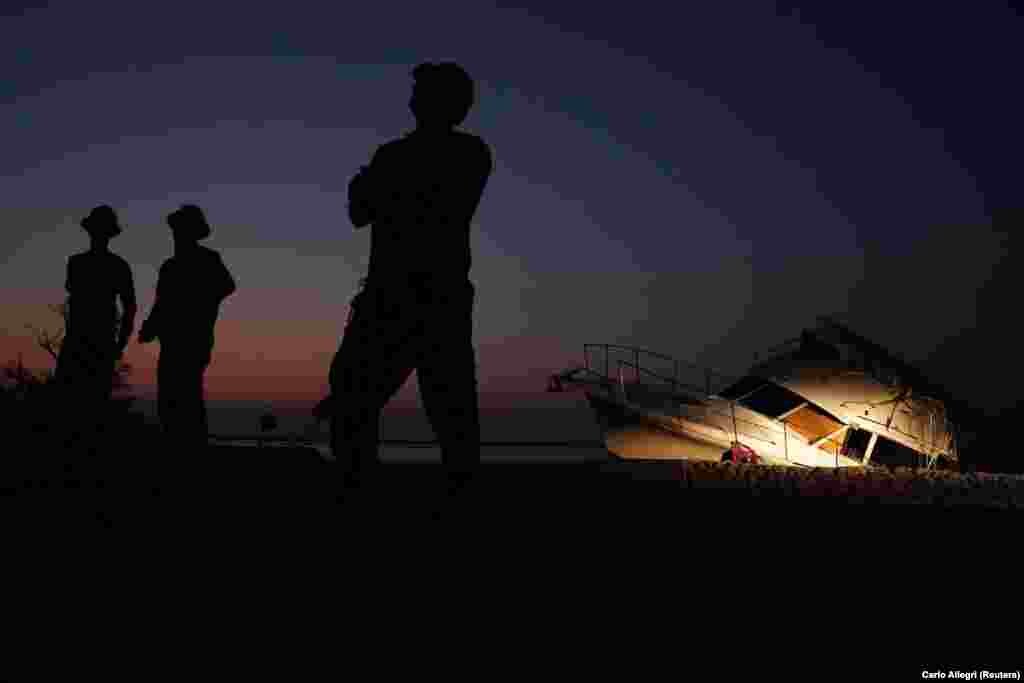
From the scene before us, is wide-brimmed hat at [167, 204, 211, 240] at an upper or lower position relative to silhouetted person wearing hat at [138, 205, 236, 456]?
upper

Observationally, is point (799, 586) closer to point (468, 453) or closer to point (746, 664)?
point (746, 664)

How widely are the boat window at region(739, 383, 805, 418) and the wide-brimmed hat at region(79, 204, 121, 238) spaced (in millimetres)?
16177

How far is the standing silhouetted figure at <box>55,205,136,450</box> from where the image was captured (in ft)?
22.5

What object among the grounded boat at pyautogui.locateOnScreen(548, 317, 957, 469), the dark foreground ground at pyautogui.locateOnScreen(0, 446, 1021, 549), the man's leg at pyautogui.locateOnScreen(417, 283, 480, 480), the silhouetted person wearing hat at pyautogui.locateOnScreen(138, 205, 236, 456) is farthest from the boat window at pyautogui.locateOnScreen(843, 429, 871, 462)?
the man's leg at pyautogui.locateOnScreen(417, 283, 480, 480)

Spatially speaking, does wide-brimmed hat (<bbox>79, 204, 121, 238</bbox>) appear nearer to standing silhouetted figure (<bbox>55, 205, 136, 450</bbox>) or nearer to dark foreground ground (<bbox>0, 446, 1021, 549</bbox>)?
standing silhouetted figure (<bbox>55, 205, 136, 450</bbox>)

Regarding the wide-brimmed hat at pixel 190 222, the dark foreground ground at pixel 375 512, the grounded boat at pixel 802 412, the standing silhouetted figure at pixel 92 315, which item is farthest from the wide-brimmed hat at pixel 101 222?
the grounded boat at pixel 802 412

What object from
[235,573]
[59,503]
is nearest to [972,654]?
[235,573]

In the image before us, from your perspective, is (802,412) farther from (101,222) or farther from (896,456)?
(101,222)

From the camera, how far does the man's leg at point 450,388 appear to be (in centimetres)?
304

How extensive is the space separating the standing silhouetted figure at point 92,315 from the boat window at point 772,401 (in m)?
16.0

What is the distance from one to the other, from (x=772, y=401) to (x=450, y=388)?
17.7m

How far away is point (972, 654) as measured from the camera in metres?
1.94

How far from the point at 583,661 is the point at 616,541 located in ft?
6.32

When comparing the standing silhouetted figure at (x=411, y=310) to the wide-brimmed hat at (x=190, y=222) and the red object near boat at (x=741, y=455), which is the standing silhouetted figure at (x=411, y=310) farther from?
the red object near boat at (x=741, y=455)
